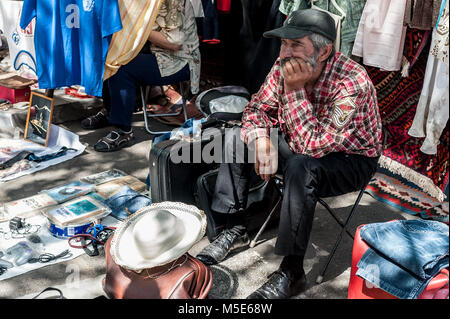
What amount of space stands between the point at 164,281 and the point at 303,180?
0.87 meters

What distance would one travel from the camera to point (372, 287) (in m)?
2.22

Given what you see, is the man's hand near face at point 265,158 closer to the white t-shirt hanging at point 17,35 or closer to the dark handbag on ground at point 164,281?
the dark handbag on ground at point 164,281

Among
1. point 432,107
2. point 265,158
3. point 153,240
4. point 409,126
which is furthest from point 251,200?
point 409,126

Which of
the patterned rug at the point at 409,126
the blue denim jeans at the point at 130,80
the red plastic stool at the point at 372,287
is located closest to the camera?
the red plastic stool at the point at 372,287

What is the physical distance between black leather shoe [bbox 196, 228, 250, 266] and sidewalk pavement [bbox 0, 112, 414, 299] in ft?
0.17

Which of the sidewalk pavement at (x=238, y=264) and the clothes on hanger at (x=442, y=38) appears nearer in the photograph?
the sidewalk pavement at (x=238, y=264)

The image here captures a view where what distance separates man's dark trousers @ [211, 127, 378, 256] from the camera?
8.02 feet

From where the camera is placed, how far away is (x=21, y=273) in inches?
106

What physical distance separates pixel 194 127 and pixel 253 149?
0.57 m

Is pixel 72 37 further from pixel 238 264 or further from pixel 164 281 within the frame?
pixel 164 281

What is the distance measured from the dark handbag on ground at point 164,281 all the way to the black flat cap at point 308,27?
4.22 ft

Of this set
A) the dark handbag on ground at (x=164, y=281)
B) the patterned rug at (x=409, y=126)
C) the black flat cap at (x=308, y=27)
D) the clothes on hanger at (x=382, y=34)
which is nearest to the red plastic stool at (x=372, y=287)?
the dark handbag on ground at (x=164, y=281)

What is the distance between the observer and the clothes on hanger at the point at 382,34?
331cm

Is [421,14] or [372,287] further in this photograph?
[421,14]
